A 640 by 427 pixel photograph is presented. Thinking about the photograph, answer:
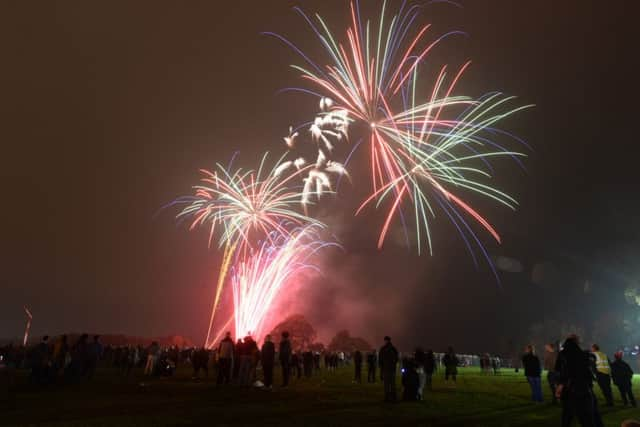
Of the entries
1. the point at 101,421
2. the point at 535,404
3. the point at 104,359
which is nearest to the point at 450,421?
the point at 535,404

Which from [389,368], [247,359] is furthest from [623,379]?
[247,359]

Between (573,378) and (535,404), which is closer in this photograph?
(573,378)

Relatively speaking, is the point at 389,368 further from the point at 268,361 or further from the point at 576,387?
the point at 576,387

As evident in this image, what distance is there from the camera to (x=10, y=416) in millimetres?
9992

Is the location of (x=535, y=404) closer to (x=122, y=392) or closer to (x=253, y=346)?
(x=253, y=346)

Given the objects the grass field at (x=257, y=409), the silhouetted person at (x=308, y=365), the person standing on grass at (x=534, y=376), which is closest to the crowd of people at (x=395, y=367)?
the person standing on grass at (x=534, y=376)

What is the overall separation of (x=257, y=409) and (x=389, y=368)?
4630mm

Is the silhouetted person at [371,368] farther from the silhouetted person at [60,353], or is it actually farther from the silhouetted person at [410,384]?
the silhouetted person at [60,353]

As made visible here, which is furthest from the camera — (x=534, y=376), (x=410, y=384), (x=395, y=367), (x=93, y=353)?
(x=93, y=353)

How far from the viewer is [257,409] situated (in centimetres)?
1111

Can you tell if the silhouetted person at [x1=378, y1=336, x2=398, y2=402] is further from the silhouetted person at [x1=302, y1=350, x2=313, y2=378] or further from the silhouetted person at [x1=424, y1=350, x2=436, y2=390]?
the silhouetted person at [x1=302, y1=350, x2=313, y2=378]

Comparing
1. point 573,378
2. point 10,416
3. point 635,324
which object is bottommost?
point 10,416

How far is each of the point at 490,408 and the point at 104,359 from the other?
4701cm

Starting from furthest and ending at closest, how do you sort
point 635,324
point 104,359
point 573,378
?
point 635,324
point 104,359
point 573,378
